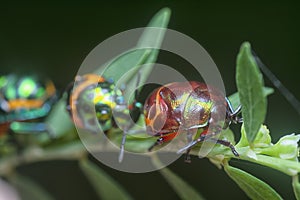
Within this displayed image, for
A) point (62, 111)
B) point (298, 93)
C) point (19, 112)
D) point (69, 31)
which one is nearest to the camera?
point (62, 111)

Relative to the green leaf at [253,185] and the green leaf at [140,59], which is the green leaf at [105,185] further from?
the green leaf at [253,185]

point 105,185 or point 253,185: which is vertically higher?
point 253,185

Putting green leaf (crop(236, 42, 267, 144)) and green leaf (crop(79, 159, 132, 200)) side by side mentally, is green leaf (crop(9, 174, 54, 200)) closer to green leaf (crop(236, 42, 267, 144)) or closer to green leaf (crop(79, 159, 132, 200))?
green leaf (crop(79, 159, 132, 200))

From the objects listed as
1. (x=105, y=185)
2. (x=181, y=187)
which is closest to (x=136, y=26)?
(x=105, y=185)

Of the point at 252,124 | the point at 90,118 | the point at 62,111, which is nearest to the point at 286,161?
the point at 252,124

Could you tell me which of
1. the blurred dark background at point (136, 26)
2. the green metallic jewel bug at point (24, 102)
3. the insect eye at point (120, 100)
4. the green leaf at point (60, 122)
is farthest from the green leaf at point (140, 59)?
the blurred dark background at point (136, 26)

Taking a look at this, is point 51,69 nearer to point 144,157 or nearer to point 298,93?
point 298,93

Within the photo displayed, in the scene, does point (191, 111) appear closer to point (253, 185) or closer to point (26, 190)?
point (253, 185)
